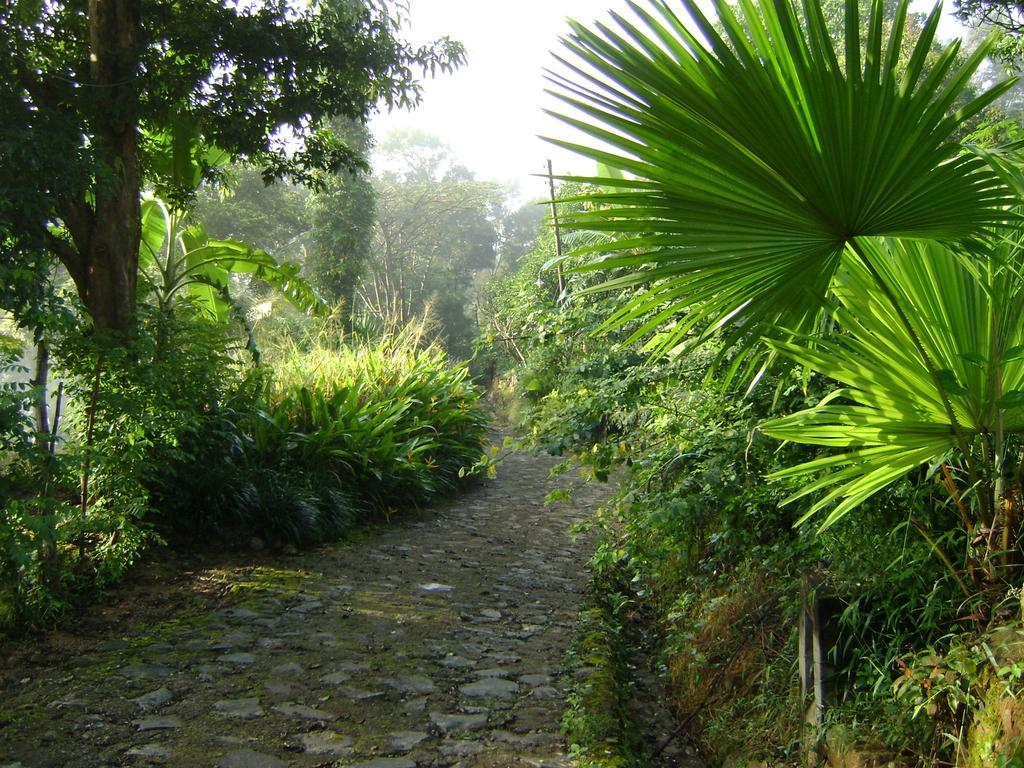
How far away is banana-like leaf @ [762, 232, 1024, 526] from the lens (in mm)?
2340

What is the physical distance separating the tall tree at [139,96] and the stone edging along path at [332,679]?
7.43ft

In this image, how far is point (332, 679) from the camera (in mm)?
4070

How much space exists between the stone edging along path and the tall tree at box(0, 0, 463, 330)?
2.27 metres

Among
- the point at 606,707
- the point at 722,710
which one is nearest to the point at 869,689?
the point at 722,710

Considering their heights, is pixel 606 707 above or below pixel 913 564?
below

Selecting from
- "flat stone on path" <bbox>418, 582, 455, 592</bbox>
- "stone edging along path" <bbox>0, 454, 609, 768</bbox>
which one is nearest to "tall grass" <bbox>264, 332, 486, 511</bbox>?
"flat stone on path" <bbox>418, 582, 455, 592</bbox>

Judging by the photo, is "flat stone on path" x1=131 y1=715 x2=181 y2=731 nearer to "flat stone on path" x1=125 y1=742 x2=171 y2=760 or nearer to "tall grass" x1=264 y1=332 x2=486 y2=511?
"flat stone on path" x1=125 y1=742 x2=171 y2=760

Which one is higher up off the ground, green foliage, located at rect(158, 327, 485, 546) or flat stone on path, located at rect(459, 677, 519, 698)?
green foliage, located at rect(158, 327, 485, 546)

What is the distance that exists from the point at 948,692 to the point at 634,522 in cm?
221

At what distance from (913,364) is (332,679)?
3064 millimetres

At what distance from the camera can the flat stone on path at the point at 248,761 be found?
3109 millimetres

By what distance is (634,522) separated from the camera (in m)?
4.40

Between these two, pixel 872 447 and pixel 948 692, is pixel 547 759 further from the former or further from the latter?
pixel 872 447

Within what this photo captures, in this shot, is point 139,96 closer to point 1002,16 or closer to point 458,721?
point 458,721
